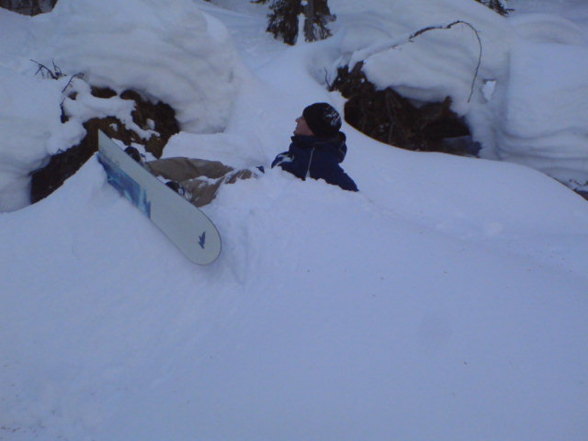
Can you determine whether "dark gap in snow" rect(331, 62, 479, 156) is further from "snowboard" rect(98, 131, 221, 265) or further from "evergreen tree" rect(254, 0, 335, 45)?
"snowboard" rect(98, 131, 221, 265)

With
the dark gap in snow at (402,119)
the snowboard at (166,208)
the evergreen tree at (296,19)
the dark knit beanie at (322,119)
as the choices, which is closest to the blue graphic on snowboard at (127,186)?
the snowboard at (166,208)

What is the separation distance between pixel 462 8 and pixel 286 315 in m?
5.12

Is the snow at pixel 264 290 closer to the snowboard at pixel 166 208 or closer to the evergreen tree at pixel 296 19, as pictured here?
the snowboard at pixel 166 208

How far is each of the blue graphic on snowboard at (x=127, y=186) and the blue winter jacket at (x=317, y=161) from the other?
979 mm

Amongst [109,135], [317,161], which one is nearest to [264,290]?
[317,161]

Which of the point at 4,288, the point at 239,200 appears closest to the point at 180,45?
the point at 239,200

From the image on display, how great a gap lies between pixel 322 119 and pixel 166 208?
1.24 meters

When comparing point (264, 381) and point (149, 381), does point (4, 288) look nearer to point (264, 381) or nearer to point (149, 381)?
point (149, 381)

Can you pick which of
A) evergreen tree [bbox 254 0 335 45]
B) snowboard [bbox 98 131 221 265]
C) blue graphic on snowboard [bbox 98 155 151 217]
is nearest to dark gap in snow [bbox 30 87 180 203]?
blue graphic on snowboard [bbox 98 155 151 217]

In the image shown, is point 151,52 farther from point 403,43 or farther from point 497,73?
point 497,73

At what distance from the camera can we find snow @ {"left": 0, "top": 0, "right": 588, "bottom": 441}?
6.17 feet

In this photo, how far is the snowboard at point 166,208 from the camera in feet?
8.86

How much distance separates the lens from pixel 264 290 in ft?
8.07

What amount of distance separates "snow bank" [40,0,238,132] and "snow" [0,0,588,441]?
0.02 meters
